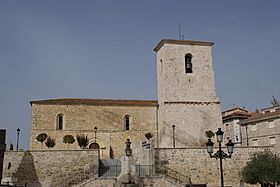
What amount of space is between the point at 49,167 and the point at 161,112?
42.7ft

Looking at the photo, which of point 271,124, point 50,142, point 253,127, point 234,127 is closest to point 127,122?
point 50,142

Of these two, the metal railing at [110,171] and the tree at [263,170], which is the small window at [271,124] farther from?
the metal railing at [110,171]

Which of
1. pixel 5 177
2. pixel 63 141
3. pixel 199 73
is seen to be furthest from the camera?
pixel 199 73

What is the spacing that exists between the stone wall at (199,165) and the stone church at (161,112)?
6.78 metres

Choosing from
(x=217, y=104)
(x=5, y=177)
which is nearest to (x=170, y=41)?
(x=217, y=104)

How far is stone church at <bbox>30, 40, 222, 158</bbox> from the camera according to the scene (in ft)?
104

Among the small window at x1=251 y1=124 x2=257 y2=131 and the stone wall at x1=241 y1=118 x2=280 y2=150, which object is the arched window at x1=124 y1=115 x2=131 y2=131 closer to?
the stone wall at x1=241 y1=118 x2=280 y2=150

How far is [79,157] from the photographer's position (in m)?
24.3

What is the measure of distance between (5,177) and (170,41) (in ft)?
63.3

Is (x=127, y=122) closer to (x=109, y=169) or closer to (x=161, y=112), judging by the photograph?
(x=161, y=112)

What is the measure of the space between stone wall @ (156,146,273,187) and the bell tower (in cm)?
689

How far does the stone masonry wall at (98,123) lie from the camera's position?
31.9 m

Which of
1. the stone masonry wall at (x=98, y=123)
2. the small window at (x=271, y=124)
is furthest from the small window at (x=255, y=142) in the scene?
the stone masonry wall at (x=98, y=123)

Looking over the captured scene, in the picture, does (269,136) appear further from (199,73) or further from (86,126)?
(86,126)
